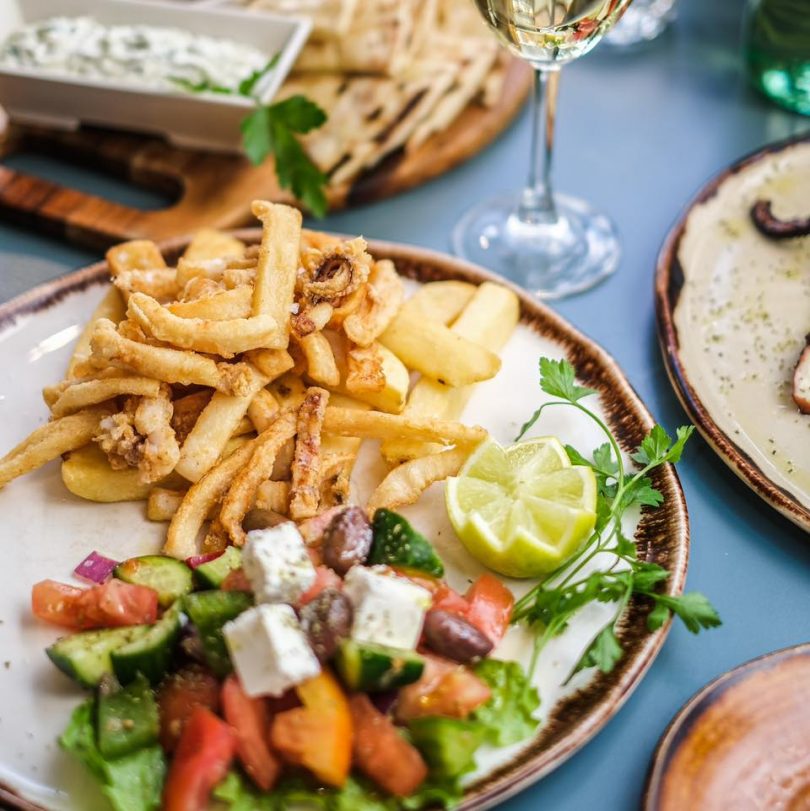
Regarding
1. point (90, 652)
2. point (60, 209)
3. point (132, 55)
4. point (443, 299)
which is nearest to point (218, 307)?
point (443, 299)

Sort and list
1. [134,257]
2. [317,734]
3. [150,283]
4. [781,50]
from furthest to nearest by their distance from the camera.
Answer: [781,50], [134,257], [150,283], [317,734]

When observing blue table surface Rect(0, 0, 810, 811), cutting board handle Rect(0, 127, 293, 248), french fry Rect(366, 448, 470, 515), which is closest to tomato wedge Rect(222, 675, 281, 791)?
blue table surface Rect(0, 0, 810, 811)

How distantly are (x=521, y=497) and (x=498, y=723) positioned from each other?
48 centimetres

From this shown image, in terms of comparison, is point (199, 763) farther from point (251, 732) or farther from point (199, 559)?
point (199, 559)

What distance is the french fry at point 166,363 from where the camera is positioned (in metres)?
2.19

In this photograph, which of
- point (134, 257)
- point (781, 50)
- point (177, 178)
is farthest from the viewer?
point (781, 50)

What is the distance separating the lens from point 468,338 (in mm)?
2527

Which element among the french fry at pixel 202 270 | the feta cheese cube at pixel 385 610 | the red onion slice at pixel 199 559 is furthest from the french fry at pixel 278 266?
the feta cheese cube at pixel 385 610

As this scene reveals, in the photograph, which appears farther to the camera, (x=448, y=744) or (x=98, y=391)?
(x=98, y=391)

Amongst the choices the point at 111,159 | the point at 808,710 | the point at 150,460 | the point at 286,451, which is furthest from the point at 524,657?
the point at 111,159

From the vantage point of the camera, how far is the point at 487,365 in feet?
7.85

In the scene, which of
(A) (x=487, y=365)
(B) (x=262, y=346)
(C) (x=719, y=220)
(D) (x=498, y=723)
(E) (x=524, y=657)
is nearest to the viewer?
(D) (x=498, y=723)

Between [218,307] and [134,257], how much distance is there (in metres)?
0.54

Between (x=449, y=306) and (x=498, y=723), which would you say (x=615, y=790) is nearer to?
(x=498, y=723)
